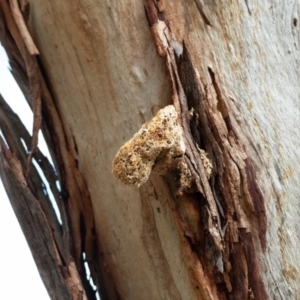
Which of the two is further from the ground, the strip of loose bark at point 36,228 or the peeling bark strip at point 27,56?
the peeling bark strip at point 27,56

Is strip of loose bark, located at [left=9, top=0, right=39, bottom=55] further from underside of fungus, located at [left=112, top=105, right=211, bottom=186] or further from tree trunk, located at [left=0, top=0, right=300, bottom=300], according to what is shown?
underside of fungus, located at [left=112, top=105, right=211, bottom=186]

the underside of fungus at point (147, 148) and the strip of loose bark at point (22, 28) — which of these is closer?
the underside of fungus at point (147, 148)

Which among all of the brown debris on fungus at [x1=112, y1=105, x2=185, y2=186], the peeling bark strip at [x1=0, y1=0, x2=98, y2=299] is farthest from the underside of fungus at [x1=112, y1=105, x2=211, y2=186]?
the peeling bark strip at [x1=0, y1=0, x2=98, y2=299]

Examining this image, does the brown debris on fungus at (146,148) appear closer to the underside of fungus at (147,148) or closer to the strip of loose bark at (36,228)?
the underside of fungus at (147,148)

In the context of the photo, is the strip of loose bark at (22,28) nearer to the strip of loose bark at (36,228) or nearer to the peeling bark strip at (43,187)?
the peeling bark strip at (43,187)

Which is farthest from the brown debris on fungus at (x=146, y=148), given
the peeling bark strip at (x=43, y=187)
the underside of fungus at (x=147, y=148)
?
the peeling bark strip at (x=43, y=187)
